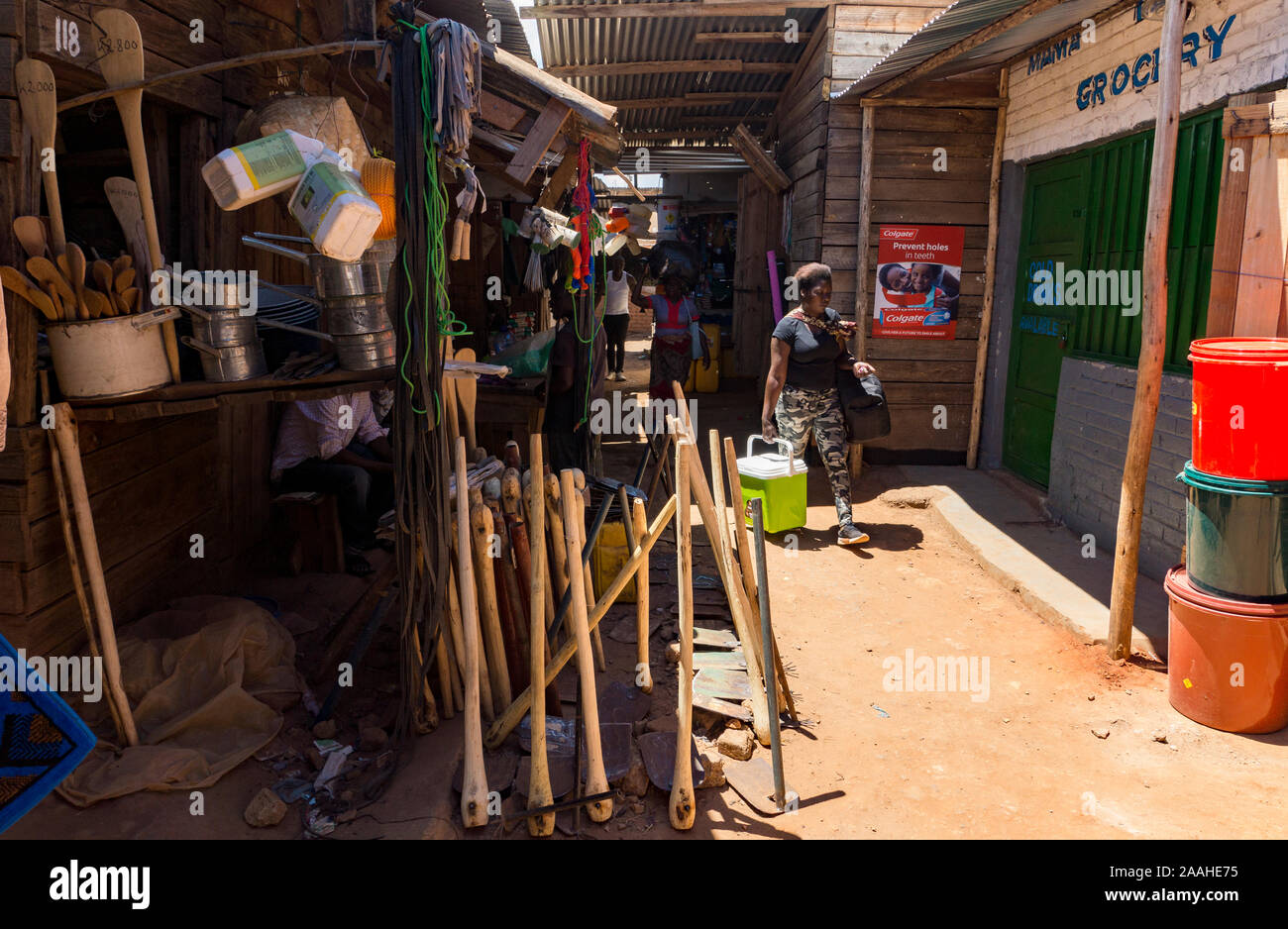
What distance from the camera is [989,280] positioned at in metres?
8.27

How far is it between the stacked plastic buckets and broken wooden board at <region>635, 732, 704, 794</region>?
2273 millimetres

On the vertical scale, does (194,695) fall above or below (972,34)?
below

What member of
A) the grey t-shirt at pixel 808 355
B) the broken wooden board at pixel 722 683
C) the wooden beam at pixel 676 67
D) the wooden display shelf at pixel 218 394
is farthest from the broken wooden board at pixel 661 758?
the wooden beam at pixel 676 67

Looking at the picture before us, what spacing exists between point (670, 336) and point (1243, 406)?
7.05 m

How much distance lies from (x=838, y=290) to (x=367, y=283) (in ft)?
18.1

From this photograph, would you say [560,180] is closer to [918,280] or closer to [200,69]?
[200,69]

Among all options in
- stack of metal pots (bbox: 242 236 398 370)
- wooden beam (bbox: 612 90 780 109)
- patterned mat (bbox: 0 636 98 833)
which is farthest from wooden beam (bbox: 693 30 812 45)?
patterned mat (bbox: 0 636 98 833)

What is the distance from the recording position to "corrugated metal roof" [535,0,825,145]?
8.88 metres

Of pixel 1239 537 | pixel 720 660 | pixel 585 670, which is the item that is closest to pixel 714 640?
pixel 720 660

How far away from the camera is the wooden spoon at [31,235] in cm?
315

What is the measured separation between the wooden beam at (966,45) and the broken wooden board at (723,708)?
4.18 metres

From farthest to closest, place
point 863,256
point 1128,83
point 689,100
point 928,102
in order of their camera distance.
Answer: point 689,100 < point 863,256 < point 928,102 < point 1128,83
